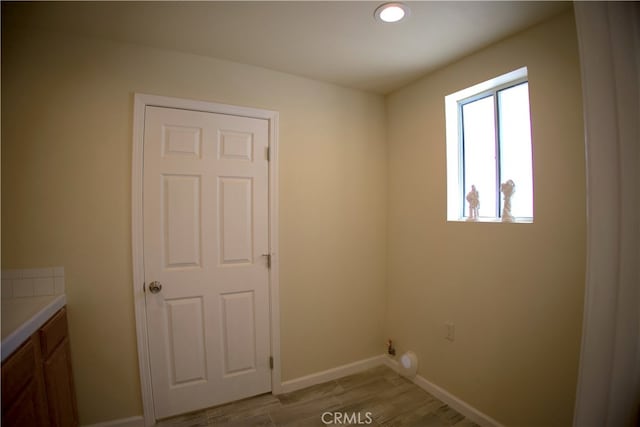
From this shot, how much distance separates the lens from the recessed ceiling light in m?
1.36

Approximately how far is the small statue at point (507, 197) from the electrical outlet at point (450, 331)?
84cm

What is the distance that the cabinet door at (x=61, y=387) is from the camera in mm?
1297

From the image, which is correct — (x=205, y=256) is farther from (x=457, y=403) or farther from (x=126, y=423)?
(x=457, y=403)

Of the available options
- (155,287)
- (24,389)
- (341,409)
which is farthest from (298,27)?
(341,409)

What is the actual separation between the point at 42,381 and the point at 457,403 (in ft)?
7.78

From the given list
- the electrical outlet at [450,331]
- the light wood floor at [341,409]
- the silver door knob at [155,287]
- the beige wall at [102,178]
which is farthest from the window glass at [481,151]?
the silver door knob at [155,287]

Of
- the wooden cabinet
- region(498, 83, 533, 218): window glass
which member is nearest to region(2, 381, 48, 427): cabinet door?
the wooden cabinet

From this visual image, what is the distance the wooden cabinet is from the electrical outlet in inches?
89.4

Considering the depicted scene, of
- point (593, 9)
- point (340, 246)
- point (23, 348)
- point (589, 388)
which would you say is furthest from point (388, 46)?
point (23, 348)

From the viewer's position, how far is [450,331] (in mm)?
1965

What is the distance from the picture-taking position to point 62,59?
1578 mm

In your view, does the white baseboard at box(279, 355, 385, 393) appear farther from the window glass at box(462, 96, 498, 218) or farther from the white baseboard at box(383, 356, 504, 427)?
the window glass at box(462, 96, 498, 218)

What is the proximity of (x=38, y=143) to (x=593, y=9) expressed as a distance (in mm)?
2509

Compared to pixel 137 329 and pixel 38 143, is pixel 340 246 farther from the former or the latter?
pixel 38 143
